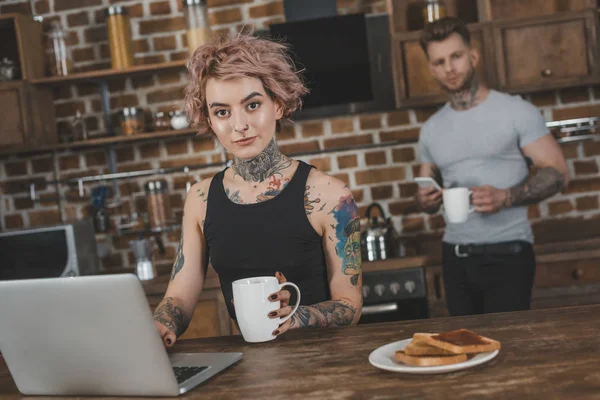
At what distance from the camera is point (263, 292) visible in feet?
4.38

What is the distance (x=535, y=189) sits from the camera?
2.46 metres

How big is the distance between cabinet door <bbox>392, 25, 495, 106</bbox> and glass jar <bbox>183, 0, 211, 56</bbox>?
33.2 inches

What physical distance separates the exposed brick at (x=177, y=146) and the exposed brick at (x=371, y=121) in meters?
0.86

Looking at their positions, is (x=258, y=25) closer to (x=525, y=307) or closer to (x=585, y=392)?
(x=525, y=307)

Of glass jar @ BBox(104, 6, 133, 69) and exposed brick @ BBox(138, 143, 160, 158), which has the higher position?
glass jar @ BBox(104, 6, 133, 69)

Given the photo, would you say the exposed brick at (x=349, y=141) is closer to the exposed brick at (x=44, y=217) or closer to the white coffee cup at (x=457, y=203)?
the white coffee cup at (x=457, y=203)

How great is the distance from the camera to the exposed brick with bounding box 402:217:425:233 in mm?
3463

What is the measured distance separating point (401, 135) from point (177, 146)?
1.09 m

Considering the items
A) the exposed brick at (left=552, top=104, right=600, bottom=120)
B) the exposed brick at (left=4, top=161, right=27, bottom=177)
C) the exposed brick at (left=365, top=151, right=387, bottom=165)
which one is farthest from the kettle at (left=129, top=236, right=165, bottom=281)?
the exposed brick at (left=552, top=104, right=600, bottom=120)

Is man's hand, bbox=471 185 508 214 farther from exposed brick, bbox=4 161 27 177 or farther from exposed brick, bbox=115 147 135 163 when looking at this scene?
exposed brick, bbox=4 161 27 177

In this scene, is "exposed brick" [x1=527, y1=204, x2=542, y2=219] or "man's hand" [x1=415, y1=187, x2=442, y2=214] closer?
"man's hand" [x1=415, y1=187, x2=442, y2=214]

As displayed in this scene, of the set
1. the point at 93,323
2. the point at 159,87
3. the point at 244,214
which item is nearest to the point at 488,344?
the point at 93,323

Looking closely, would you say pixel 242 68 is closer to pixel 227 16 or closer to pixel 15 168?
pixel 227 16

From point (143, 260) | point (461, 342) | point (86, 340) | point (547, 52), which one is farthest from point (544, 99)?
point (86, 340)
